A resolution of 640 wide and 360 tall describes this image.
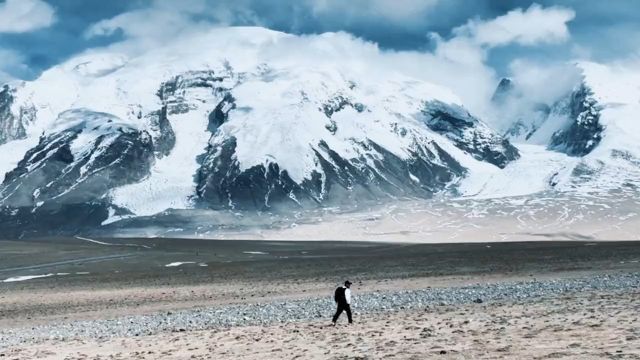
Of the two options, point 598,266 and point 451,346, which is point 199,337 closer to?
point 451,346

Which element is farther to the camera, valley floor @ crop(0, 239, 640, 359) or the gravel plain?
the gravel plain

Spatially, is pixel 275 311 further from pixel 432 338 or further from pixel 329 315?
pixel 432 338

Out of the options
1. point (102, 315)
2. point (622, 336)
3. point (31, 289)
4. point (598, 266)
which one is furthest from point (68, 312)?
point (598, 266)

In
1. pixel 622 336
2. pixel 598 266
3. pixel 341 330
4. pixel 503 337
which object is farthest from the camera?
pixel 598 266

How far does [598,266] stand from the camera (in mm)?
69938

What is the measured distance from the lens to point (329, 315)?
124ft

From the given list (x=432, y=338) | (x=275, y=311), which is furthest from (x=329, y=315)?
(x=432, y=338)

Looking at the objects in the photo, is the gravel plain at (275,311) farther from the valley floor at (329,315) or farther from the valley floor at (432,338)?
the valley floor at (432,338)

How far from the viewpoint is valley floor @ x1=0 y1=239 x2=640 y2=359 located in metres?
25.4

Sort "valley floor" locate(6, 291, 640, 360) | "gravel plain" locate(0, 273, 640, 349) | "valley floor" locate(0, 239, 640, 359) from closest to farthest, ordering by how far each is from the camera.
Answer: "valley floor" locate(6, 291, 640, 360)
"valley floor" locate(0, 239, 640, 359)
"gravel plain" locate(0, 273, 640, 349)

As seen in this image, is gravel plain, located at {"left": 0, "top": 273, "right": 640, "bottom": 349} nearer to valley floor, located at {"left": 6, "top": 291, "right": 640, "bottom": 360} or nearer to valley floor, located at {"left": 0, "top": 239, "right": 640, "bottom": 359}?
valley floor, located at {"left": 0, "top": 239, "right": 640, "bottom": 359}

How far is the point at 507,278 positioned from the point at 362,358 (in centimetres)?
3743

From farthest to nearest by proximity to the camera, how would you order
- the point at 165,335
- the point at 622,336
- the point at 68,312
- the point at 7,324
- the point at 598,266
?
→ the point at 598,266, the point at 68,312, the point at 7,324, the point at 165,335, the point at 622,336

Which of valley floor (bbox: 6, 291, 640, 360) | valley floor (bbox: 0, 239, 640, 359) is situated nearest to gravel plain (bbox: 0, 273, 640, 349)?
valley floor (bbox: 0, 239, 640, 359)
